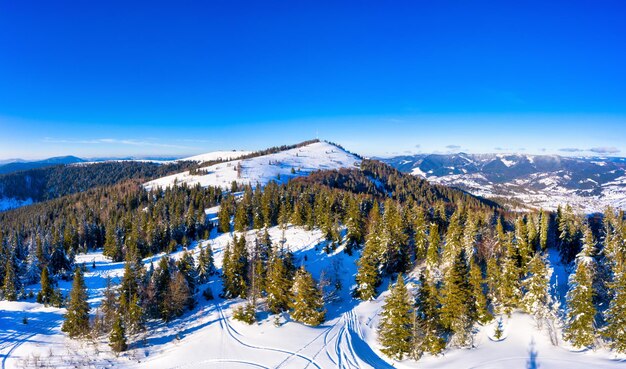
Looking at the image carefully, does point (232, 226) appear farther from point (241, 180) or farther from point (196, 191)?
point (241, 180)

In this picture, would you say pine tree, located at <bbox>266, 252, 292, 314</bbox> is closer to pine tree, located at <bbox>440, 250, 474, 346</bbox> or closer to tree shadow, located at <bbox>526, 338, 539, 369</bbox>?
pine tree, located at <bbox>440, 250, 474, 346</bbox>

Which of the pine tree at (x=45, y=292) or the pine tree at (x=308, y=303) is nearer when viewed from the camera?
the pine tree at (x=308, y=303)

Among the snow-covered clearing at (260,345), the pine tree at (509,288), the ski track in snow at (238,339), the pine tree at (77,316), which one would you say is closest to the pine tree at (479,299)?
the snow-covered clearing at (260,345)

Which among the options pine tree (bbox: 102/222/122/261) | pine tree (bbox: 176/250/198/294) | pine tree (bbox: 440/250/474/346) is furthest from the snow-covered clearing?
pine tree (bbox: 102/222/122/261)

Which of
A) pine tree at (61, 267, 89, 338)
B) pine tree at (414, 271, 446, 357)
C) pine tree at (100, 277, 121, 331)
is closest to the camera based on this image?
pine tree at (414, 271, 446, 357)

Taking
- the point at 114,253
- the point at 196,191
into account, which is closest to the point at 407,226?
the point at 114,253

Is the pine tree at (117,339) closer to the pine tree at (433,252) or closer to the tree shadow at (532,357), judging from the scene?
the tree shadow at (532,357)

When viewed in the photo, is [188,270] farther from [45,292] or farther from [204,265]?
[45,292]
